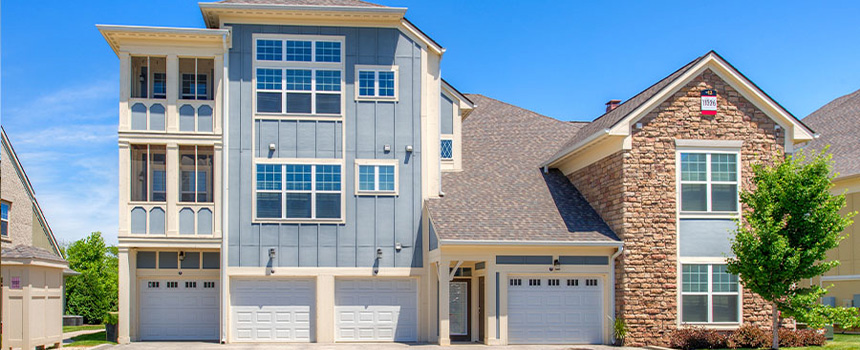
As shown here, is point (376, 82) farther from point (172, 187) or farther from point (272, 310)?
point (272, 310)

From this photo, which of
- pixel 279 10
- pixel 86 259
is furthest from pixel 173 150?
pixel 86 259

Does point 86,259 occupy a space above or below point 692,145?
below

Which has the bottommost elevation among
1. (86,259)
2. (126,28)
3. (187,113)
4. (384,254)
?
(86,259)

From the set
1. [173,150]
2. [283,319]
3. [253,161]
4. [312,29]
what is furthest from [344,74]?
[283,319]

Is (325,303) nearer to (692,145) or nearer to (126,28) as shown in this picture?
(126,28)

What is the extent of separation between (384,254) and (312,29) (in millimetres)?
6803

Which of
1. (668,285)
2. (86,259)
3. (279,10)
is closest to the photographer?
(668,285)

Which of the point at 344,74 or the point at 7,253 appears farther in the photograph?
the point at 344,74

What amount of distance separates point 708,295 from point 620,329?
8.13 ft

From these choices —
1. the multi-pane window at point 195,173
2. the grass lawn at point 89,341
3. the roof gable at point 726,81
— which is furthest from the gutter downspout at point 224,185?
the roof gable at point 726,81

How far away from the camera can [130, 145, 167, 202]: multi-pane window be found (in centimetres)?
2192

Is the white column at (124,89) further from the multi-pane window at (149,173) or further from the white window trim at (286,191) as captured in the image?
the white window trim at (286,191)

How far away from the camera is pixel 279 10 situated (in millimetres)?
21766

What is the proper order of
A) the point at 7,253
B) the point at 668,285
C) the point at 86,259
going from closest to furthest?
the point at 7,253 → the point at 668,285 → the point at 86,259
